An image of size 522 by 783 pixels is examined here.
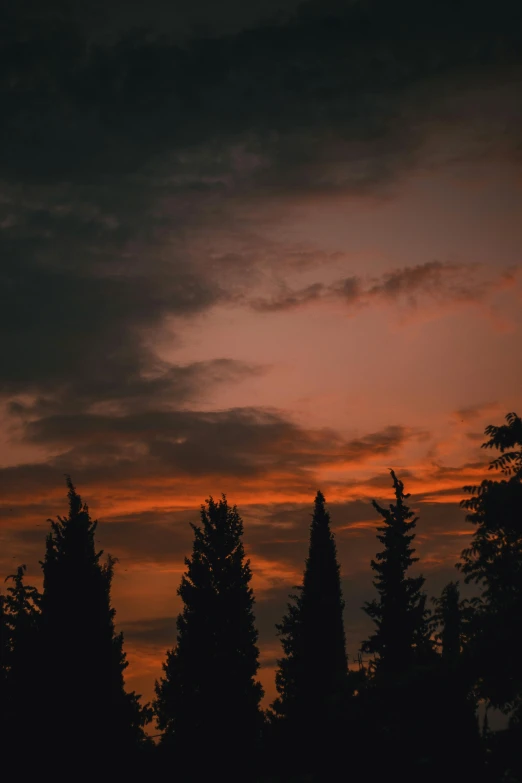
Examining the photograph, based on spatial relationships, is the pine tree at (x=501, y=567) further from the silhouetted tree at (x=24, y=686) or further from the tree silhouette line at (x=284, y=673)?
the silhouetted tree at (x=24, y=686)

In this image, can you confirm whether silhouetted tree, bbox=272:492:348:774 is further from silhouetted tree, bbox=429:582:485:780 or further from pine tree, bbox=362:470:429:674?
silhouetted tree, bbox=429:582:485:780

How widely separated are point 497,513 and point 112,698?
18632mm

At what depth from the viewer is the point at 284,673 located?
75.4 m

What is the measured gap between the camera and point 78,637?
119 feet

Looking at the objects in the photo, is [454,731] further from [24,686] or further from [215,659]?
[215,659]

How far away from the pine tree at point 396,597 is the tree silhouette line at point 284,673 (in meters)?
0.10

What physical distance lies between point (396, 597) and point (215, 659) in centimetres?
1403

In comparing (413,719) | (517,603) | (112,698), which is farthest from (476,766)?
(112,698)

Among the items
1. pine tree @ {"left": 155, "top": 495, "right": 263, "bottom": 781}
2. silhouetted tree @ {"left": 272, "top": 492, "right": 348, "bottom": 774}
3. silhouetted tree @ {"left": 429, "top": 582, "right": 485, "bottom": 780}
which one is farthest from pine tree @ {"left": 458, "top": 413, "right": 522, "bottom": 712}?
silhouetted tree @ {"left": 272, "top": 492, "right": 348, "bottom": 774}

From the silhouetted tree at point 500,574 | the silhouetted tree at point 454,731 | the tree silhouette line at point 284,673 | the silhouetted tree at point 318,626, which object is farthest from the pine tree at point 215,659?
the silhouetted tree at point 454,731

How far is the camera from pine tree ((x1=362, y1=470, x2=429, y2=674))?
57.9 meters

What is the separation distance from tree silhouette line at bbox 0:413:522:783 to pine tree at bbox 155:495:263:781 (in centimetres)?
9

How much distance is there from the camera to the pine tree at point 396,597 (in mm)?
57875

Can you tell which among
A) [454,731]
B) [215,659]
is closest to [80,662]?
[215,659]
